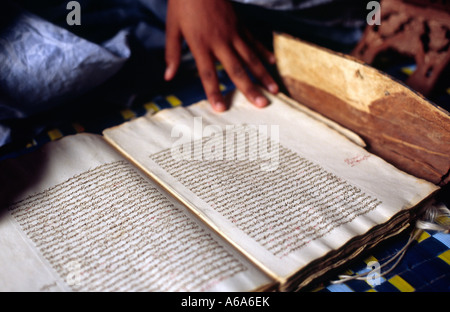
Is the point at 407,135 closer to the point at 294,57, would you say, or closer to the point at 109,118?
the point at 294,57

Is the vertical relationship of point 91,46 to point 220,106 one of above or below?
above

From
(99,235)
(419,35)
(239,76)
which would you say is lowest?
(99,235)

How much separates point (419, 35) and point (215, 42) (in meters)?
0.43

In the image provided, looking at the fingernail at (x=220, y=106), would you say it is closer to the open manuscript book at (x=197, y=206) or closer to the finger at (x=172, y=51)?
the open manuscript book at (x=197, y=206)

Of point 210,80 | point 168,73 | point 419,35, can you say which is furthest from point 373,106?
point 168,73

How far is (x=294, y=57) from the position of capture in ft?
2.77

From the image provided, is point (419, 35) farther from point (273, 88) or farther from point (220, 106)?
point (220, 106)

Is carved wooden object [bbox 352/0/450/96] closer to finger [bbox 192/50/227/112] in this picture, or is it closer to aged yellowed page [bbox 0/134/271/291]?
finger [bbox 192/50/227/112]

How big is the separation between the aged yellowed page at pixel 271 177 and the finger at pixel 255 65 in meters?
0.06

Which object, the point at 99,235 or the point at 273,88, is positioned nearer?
the point at 99,235

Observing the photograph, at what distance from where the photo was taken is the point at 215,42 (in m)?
0.91

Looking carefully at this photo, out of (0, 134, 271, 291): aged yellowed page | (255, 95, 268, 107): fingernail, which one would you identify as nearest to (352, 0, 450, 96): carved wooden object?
(255, 95, 268, 107): fingernail

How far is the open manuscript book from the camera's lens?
50 cm
